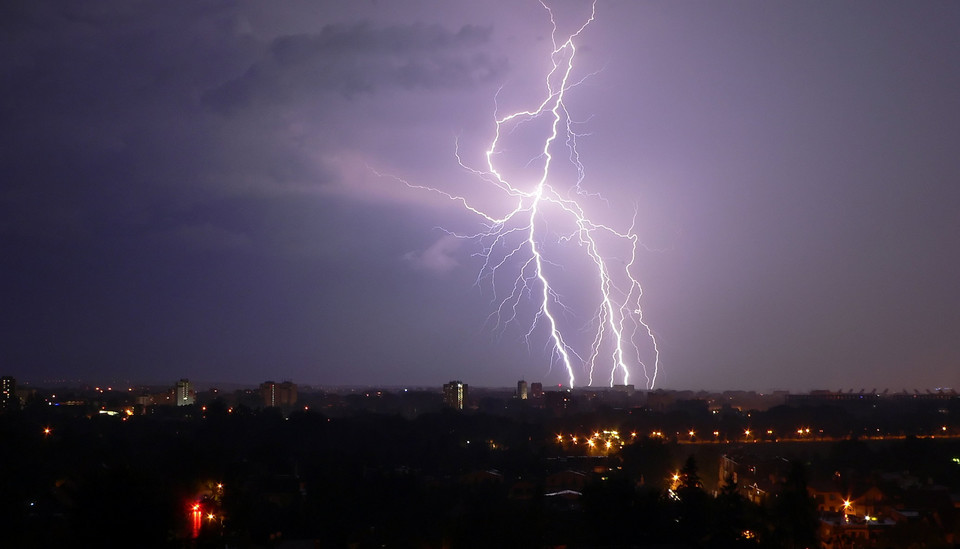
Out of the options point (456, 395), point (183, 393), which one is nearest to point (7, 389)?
point (183, 393)

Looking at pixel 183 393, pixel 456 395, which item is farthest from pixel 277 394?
pixel 456 395

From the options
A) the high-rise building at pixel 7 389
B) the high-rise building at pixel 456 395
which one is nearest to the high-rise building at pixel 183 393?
the high-rise building at pixel 7 389

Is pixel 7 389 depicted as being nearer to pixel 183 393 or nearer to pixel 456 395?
pixel 183 393

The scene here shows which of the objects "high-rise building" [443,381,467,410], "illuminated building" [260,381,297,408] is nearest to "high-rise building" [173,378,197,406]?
"illuminated building" [260,381,297,408]

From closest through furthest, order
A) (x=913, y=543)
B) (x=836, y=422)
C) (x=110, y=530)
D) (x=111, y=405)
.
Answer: (x=110, y=530) → (x=913, y=543) → (x=836, y=422) → (x=111, y=405)

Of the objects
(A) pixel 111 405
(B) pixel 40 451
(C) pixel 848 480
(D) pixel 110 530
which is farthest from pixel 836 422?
(A) pixel 111 405

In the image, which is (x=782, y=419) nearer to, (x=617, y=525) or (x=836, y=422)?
(x=836, y=422)

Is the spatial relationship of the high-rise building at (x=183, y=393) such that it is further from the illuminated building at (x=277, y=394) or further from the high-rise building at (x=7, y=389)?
the high-rise building at (x=7, y=389)

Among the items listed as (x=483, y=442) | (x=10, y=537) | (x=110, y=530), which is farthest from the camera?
(x=483, y=442)

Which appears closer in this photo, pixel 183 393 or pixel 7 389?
pixel 7 389
